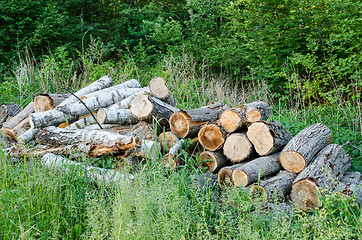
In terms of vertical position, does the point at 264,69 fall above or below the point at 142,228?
below

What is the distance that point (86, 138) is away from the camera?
4.29m

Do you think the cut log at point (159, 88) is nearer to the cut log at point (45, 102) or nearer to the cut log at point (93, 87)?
the cut log at point (93, 87)

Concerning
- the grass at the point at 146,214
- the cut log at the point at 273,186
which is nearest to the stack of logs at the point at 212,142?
the cut log at the point at 273,186

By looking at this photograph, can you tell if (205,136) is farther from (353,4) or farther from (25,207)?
(353,4)

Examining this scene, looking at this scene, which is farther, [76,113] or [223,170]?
[76,113]

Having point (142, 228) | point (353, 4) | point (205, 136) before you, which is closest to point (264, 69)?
point (353, 4)

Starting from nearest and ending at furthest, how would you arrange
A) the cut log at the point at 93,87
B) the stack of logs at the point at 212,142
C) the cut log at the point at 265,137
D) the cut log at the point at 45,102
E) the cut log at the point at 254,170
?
the stack of logs at the point at 212,142 < the cut log at the point at 254,170 < the cut log at the point at 265,137 < the cut log at the point at 45,102 < the cut log at the point at 93,87

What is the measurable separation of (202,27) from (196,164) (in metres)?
9.08

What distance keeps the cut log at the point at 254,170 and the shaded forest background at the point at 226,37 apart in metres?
3.14

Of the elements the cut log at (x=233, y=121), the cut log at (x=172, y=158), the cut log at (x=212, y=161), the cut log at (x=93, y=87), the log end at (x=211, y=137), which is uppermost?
the cut log at (x=233, y=121)

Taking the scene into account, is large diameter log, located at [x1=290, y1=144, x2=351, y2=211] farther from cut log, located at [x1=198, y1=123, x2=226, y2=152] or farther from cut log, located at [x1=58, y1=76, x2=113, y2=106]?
cut log, located at [x1=58, y1=76, x2=113, y2=106]

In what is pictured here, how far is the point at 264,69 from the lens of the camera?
8883mm

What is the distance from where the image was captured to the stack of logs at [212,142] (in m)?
3.28

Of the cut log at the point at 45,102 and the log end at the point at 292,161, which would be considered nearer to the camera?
the log end at the point at 292,161
